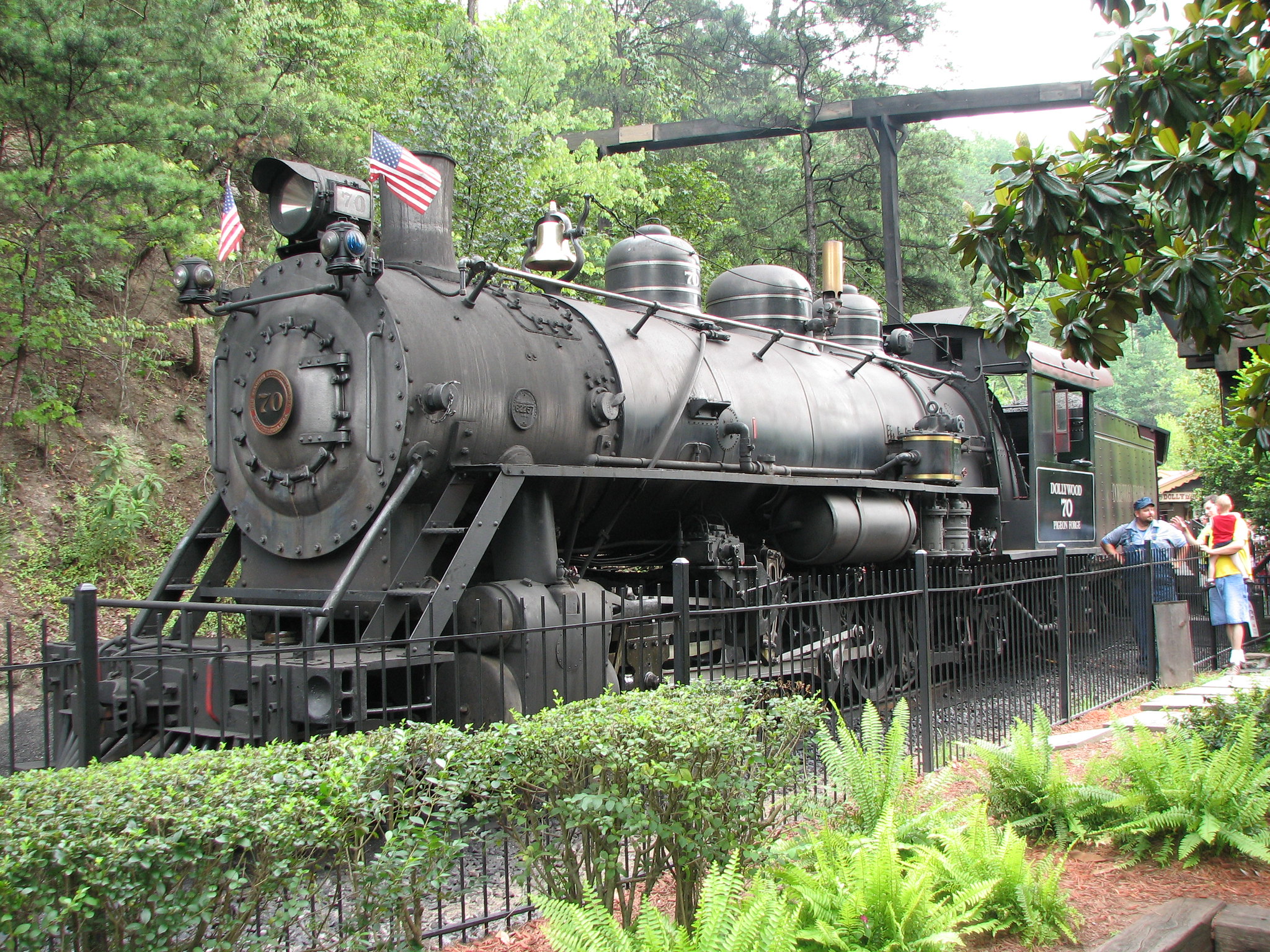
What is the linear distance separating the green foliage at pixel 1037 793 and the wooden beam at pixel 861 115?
1517cm

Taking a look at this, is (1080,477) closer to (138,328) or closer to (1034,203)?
(1034,203)

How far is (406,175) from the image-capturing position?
6348 millimetres

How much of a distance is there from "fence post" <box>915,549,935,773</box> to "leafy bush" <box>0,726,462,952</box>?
362 centimetres

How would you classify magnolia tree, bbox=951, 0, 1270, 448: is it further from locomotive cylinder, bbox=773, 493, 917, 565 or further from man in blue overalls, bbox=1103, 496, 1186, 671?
man in blue overalls, bbox=1103, 496, 1186, 671

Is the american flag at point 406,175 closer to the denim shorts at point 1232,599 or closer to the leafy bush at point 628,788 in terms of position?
the leafy bush at point 628,788

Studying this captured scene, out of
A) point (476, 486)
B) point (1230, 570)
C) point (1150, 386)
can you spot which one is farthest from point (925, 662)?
point (1150, 386)

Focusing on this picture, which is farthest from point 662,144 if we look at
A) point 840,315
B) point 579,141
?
point 840,315

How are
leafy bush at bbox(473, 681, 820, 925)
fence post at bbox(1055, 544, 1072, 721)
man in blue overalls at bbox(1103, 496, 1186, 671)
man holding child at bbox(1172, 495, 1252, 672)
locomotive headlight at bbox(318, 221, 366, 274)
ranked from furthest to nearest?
man holding child at bbox(1172, 495, 1252, 672) < man in blue overalls at bbox(1103, 496, 1186, 671) < fence post at bbox(1055, 544, 1072, 721) < locomotive headlight at bbox(318, 221, 366, 274) < leafy bush at bbox(473, 681, 820, 925)

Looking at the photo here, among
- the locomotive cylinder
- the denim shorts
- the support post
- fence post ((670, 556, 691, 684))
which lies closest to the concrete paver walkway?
the denim shorts

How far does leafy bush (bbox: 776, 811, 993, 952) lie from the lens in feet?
10.7

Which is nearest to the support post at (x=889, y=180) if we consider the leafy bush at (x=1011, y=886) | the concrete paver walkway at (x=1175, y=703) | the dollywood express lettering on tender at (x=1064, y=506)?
the dollywood express lettering on tender at (x=1064, y=506)

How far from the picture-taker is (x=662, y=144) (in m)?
19.6

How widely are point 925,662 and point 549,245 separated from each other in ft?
12.6

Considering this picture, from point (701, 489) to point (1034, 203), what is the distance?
3.24 meters
